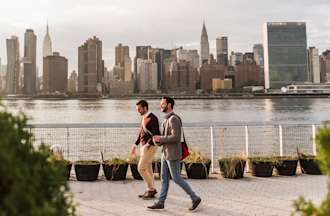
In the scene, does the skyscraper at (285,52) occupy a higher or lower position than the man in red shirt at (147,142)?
higher

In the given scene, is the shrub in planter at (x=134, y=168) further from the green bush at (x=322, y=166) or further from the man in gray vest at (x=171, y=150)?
the green bush at (x=322, y=166)

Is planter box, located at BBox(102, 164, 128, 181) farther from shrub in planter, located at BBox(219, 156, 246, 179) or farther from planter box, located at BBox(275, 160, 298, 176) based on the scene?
planter box, located at BBox(275, 160, 298, 176)

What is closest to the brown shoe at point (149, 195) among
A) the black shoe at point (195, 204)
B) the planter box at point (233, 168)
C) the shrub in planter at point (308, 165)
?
the black shoe at point (195, 204)

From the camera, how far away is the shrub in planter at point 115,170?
7.88 metres

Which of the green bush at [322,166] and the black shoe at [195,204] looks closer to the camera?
the green bush at [322,166]

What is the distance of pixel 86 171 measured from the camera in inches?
309

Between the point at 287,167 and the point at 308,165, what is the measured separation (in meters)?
0.50

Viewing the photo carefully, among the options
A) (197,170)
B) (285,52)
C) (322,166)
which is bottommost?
(197,170)

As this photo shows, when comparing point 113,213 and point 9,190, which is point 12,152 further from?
point 113,213

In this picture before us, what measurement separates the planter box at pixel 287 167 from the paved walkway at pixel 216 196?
182mm

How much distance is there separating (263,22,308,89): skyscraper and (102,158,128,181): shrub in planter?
126132mm

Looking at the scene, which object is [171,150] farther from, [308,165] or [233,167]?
[308,165]

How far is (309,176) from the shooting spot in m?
8.09

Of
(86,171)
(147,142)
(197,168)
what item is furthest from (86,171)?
(197,168)
